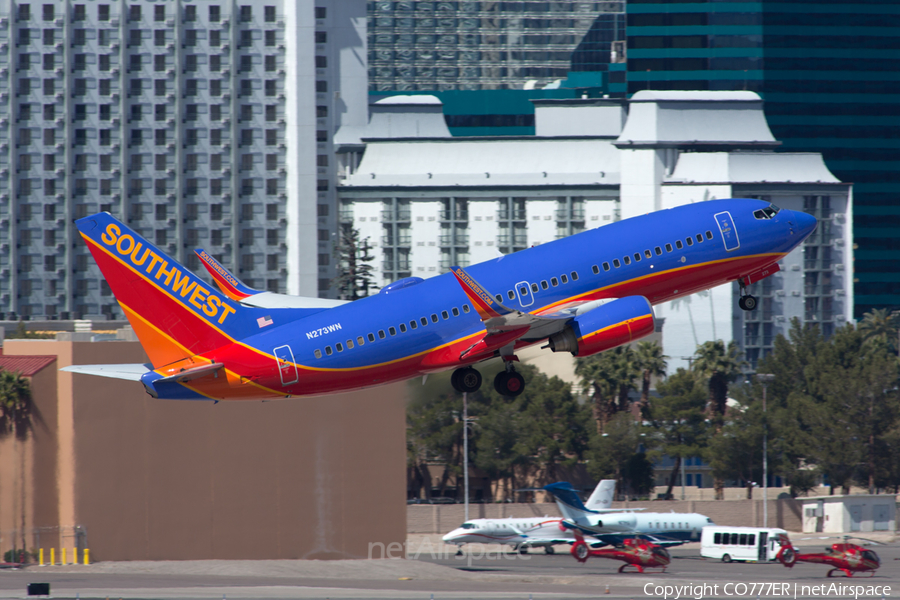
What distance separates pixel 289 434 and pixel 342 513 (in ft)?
25.3

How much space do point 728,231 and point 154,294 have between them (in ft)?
87.9

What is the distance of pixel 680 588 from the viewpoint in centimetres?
8875

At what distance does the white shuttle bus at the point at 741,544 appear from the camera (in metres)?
113

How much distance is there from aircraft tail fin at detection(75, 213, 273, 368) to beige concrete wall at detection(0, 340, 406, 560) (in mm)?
34755

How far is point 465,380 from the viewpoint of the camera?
58.2 m

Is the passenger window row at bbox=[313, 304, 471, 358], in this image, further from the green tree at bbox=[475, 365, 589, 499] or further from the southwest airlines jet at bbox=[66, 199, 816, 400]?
the green tree at bbox=[475, 365, 589, 499]

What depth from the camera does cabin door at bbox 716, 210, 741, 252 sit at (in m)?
60.8

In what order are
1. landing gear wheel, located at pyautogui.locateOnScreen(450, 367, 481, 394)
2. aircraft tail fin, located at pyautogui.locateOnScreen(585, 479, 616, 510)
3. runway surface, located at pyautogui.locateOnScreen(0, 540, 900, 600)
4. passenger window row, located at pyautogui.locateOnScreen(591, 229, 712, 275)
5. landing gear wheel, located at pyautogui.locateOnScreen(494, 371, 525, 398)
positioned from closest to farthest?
landing gear wheel, located at pyautogui.locateOnScreen(494, 371, 525, 398)
landing gear wheel, located at pyautogui.locateOnScreen(450, 367, 481, 394)
passenger window row, located at pyautogui.locateOnScreen(591, 229, 712, 275)
runway surface, located at pyautogui.locateOnScreen(0, 540, 900, 600)
aircraft tail fin, located at pyautogui.locateOnScreen(585, 479, 616, 510)

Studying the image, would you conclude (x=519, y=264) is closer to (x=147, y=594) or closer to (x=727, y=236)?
(x=727, y=236)

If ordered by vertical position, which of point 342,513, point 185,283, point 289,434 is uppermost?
point 185,283

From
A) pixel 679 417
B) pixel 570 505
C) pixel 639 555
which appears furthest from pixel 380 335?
pixel 679 417

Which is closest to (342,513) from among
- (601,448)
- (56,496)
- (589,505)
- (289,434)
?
(289,434)

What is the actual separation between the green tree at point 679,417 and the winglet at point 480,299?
4294 inches

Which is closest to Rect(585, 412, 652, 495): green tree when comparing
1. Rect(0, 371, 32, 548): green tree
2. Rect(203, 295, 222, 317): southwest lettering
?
Rect(0, 371, 32, 548): green tree
